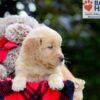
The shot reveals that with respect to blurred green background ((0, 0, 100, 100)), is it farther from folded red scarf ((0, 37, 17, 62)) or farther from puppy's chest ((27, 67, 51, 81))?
puppy's chest ((27, 67, 51, 81))

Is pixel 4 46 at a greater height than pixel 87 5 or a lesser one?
lesser

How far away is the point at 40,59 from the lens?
10.7 feet

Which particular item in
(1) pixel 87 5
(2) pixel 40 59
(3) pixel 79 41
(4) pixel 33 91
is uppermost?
(1) pixel 87 5

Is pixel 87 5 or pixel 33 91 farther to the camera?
pixel 87 5

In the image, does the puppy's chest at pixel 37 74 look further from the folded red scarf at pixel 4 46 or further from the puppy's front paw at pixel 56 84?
the folded red scarf at pixel 4 46

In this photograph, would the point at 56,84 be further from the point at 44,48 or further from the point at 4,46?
the point at 4,46

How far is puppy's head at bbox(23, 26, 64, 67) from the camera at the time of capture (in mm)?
3244

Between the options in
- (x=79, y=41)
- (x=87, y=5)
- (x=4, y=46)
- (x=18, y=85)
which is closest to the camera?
(x=18, y=85)

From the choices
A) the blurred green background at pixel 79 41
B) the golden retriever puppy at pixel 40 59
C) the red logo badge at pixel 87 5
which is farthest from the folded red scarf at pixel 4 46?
the blurred green background at pixel 79 41

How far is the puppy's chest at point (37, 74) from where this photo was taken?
328 centimetres

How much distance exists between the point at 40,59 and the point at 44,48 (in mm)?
53

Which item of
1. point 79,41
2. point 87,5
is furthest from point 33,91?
point 79,41

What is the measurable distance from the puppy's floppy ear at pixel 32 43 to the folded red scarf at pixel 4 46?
0.75 ft

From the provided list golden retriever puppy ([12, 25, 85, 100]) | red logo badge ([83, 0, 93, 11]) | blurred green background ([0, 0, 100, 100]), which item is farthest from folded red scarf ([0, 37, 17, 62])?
blurred green background ([0, 0, 100, 100])
